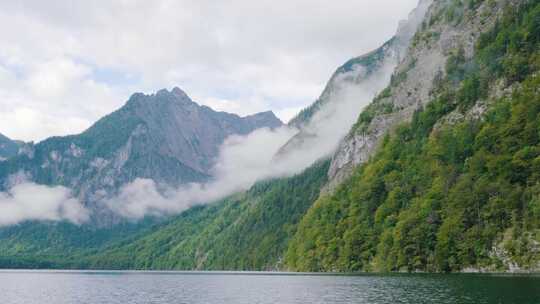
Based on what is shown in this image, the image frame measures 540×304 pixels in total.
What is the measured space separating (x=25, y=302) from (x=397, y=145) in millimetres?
127503

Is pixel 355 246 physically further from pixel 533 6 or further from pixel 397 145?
pixel 533 6

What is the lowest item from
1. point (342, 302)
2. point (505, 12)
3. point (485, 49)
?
point (342, 302)

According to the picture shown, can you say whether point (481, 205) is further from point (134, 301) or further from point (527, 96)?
point (134, 301)

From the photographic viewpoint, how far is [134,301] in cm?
8219

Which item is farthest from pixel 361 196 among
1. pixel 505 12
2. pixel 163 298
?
pixel 163 298

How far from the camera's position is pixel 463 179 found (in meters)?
132

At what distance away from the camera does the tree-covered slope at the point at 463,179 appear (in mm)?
115938

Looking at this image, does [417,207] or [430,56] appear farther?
[430,56]

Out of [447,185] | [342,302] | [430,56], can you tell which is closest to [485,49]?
[430,56]

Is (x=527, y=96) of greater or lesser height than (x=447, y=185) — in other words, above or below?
above

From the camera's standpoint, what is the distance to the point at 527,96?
129m

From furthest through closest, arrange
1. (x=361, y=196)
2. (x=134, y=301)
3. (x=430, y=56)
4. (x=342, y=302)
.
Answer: (x=430, y=56), (x=361, y=196), (x=134, y=301), (x=342, y=302)

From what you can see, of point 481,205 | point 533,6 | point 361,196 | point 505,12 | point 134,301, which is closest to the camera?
point 134,301

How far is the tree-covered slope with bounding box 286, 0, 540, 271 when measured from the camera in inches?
4564
